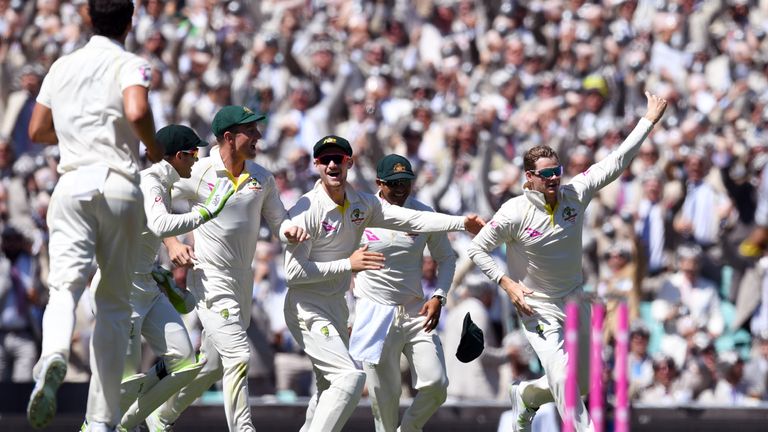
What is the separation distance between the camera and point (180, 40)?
21328 mm

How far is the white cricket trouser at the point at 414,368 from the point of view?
1270cm

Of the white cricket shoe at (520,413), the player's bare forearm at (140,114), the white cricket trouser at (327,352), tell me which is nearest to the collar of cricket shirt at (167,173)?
the white cricket trouser at (327,352)

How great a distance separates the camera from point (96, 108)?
963 centimetres

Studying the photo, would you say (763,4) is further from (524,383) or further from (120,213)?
(120,213)

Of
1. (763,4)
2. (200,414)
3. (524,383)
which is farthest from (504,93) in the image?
(524,383)

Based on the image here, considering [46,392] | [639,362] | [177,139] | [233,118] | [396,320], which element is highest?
[233,118]

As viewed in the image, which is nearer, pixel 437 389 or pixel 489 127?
pixel 437 389

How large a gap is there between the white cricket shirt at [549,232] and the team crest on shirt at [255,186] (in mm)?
1685

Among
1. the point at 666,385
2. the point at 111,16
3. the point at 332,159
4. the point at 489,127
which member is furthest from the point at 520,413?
the point at 489,127

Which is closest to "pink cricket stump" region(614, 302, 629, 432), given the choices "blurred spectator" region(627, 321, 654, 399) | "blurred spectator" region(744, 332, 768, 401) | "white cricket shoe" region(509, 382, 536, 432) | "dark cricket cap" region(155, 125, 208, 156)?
"white cricket shoe" region(509, 382, 536, 432)

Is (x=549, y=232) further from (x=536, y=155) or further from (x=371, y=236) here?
(x=371, y=236)

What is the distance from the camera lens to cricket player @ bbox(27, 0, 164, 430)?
953 cm

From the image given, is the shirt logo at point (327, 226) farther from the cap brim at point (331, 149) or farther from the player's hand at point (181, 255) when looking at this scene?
the player's hand at point (181, 255)

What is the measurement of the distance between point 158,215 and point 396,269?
234cm
